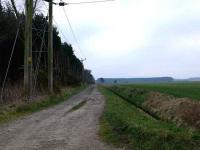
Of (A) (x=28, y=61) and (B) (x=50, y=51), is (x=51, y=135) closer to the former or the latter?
(A) (x=28, y=61)

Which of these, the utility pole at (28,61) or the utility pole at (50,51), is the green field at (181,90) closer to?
the utility pole at (50,51)

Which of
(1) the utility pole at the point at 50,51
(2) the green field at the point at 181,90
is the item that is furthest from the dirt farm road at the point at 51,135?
(1) the utility pole at the point at 50,51

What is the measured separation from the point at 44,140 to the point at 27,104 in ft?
41.3

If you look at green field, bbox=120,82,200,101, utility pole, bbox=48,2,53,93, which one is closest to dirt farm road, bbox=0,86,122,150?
green field, bbox=120,82,200,101

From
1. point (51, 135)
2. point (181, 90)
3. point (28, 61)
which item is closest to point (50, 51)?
point (28, 61)

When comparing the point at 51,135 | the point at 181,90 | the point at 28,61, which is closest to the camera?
the point at 51,135

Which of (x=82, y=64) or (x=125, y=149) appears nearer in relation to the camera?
(x=125, y=149)

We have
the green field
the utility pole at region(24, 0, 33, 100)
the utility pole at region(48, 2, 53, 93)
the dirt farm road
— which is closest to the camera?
the dirt farm road

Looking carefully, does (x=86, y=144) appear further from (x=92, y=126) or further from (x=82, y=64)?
(x=82, y=64)

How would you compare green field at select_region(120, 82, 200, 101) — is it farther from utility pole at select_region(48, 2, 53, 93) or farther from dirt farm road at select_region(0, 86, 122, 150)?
dirt farm road at select_region(0, 86, 122, 150)

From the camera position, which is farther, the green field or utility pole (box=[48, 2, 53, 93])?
utility pole (box=[48, 2, 53, 93])

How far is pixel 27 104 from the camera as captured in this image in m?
24.6

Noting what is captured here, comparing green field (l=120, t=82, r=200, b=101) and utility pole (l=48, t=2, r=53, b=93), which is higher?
utility pole (l=48, t=2, r=53, b=93)

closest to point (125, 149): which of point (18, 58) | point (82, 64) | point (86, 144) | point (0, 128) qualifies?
point (86, 144)
